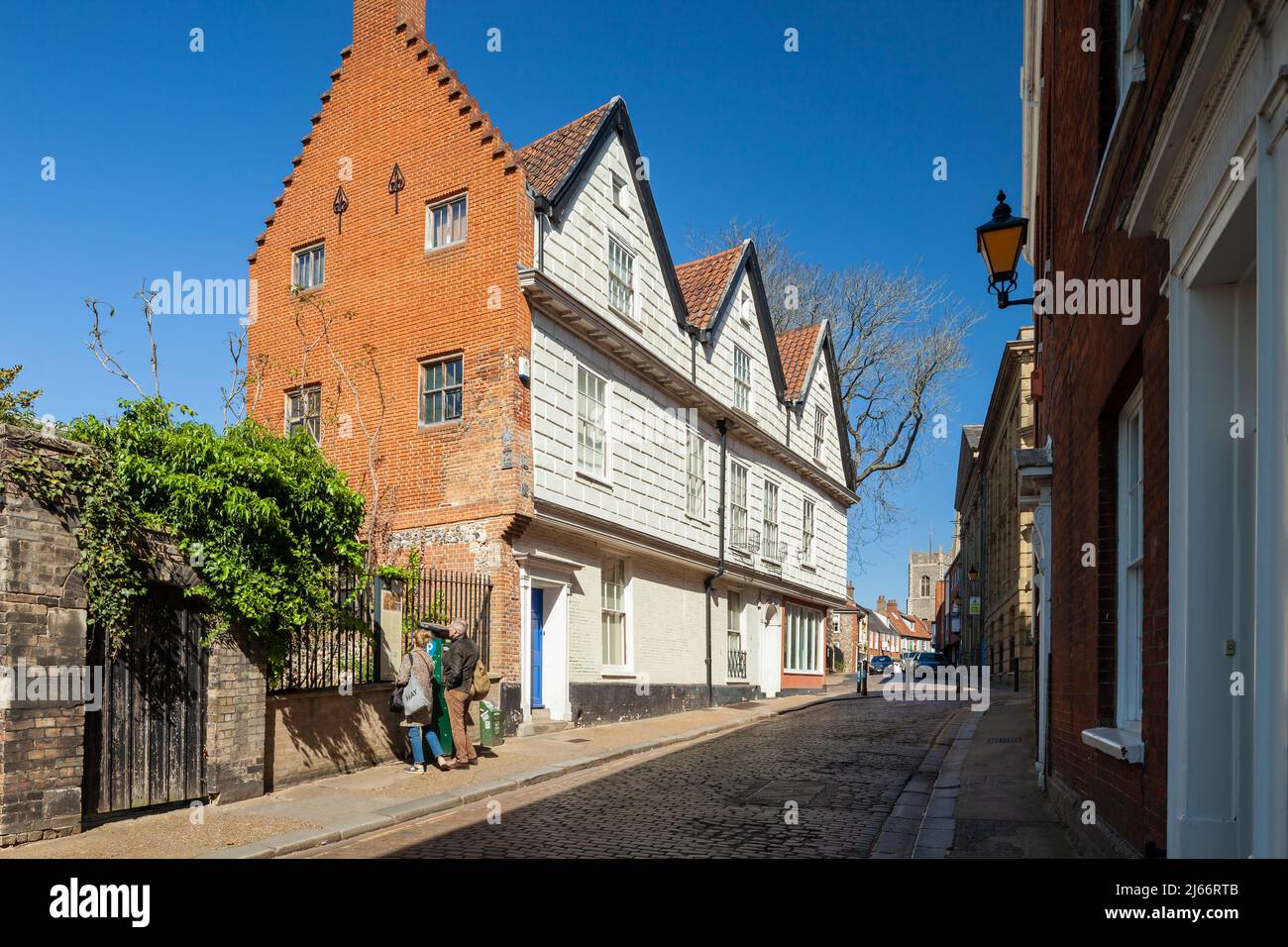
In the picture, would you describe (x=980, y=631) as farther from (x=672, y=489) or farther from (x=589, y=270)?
(x=589, y=270)

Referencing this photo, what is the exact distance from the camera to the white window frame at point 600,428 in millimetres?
17734

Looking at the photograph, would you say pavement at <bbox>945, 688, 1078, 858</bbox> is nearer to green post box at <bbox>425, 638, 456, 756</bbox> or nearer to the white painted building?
green post box at <bbox>425, 638, 456, 756</bbox>

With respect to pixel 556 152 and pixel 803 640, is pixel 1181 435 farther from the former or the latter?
pixel 803 640

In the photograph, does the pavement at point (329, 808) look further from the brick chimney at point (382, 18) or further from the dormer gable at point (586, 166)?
the brick chimney at point (382, 18)

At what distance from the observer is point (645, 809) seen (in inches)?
404

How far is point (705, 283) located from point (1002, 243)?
1524 cm

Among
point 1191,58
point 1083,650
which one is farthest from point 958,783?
point 1191,58

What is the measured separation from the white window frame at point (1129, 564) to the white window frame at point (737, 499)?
17.7 meters

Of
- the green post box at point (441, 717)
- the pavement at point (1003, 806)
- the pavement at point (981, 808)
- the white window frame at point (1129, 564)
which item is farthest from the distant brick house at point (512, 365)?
the white window frame at point (1129, 564)

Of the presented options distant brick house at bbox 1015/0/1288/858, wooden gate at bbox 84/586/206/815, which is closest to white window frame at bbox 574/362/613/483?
wooden gate at bbox 84/586/206/815

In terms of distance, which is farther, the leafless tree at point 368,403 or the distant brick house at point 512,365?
the leafless tree at point 368,403

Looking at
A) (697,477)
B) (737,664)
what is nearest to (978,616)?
(737,664)

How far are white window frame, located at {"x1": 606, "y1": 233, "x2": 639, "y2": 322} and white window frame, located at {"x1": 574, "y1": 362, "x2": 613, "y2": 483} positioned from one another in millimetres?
1411

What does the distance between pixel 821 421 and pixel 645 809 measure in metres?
23.2
